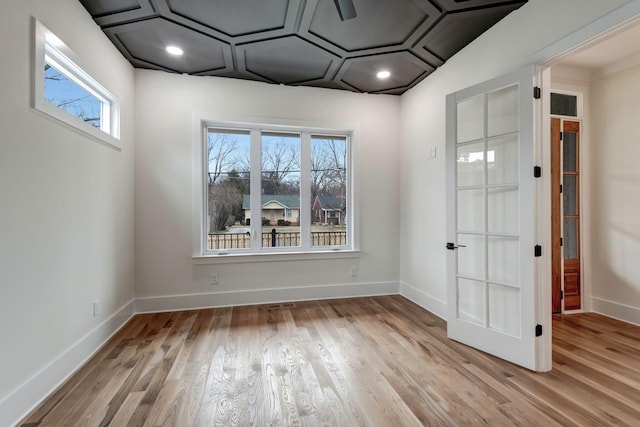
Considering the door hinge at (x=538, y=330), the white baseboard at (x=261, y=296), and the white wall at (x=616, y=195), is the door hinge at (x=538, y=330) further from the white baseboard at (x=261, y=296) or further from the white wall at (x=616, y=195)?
the white baseboard at (x=261, y=296)

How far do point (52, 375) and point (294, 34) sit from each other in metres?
3.18

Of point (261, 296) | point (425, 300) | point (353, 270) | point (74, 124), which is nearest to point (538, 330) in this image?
point (425, 300)

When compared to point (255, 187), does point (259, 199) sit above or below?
below

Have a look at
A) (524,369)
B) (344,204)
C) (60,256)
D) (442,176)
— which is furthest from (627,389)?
(60,256)

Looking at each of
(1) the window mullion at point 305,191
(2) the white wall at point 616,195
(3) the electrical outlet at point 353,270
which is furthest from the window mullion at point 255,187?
(2) the white wall at point 616,195

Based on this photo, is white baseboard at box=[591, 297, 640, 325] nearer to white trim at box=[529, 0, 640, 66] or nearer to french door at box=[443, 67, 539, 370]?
french door at box=[443, 67, 539, 370]

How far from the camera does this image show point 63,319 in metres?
2.05

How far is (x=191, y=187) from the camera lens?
3428mm

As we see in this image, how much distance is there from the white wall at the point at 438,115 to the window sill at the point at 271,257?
2.73 ft

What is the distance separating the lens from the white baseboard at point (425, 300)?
3223mm

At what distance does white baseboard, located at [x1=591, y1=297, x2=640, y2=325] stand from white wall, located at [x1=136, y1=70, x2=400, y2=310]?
2.25 meters

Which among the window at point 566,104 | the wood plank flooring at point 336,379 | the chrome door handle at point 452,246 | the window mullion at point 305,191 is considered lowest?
the wood plank flooring at point 336,379

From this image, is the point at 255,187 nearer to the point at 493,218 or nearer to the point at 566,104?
the point at 493,218

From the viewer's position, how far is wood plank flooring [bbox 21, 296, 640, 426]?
5.52 ft
